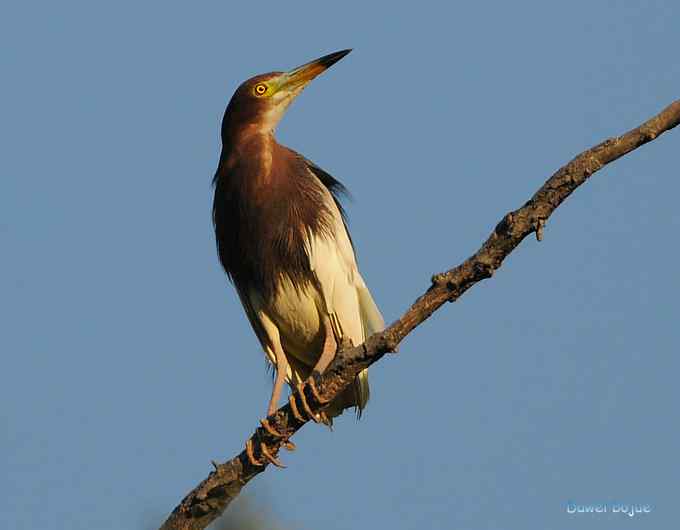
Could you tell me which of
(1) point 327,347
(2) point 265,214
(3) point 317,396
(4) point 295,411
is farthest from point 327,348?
(3) point 317,396

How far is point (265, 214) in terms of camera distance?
8055 millimetres

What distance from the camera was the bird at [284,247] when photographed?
802 cm

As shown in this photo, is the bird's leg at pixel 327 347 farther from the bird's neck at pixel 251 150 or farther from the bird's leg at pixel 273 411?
the bird's neck at pixel 251 150

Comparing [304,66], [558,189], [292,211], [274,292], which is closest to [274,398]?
[274,292]

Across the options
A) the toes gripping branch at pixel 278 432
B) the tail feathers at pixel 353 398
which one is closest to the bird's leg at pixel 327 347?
the tail feathers at pixel 353 398

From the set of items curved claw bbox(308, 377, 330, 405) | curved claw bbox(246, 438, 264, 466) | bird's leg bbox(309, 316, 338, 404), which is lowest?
curved claw bbox(246, 438, 264, 466)

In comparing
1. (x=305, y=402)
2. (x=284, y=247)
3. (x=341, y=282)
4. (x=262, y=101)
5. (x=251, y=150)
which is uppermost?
(x=262, y=101)

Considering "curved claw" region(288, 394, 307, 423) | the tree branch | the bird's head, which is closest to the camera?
the tree branch

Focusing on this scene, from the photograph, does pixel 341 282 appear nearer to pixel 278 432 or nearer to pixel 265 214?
pixel 265 214

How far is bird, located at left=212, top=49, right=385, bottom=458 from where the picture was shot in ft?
26.3

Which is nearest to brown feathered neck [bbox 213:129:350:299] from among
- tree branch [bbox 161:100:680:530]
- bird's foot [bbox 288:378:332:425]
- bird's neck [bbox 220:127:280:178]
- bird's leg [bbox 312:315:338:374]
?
bird's neck [bbox 220:127:280:178]

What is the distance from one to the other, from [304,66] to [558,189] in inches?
138

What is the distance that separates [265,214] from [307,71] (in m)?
1.30

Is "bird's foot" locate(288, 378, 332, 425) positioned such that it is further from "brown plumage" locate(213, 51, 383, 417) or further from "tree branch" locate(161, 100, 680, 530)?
"brown plumage" locate(213, 51, 383, 417)
